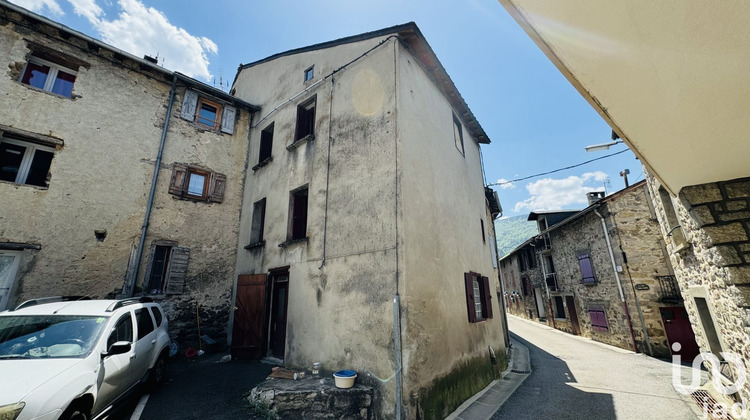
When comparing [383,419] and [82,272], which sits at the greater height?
[82,272]

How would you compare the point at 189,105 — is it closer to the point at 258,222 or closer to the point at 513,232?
the point at 258,222

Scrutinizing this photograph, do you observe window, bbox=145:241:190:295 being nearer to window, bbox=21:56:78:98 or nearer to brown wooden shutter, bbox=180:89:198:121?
brown wooden shutter, bbox=180:89:198:121

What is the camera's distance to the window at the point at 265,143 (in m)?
11.1

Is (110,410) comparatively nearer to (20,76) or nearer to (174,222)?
(174,222)

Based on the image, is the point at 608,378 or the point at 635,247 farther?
the point at 635,247

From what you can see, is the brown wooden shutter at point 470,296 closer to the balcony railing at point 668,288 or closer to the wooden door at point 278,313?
the wooden door at point 278,313

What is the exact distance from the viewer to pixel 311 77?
31.7 feet

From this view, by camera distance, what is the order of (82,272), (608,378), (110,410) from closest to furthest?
(110,410), (82,272), (608,378)

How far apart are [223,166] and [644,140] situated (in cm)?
1206

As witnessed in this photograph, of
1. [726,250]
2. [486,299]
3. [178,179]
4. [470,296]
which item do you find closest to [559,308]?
[486,299]

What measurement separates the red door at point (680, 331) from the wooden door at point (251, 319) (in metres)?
16.4

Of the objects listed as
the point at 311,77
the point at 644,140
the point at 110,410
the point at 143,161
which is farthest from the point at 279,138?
the point at 644,140

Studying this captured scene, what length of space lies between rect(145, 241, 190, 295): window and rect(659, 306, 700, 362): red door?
1941cm

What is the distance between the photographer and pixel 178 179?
10.0m
